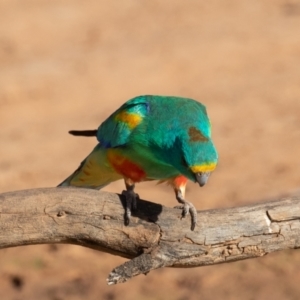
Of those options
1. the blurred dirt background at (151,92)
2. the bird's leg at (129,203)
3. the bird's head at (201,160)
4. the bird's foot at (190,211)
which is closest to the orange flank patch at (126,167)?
the bird's leg at (129,203)

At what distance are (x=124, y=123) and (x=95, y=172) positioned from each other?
0.62m

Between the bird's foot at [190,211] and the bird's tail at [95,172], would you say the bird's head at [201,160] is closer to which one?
the bird's foot at [190,211]

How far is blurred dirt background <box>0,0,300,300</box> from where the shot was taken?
762cm

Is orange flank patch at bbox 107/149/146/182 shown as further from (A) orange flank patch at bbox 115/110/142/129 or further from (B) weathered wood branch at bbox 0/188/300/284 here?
(B) weathered wood branch at bbox 0/188/300/284

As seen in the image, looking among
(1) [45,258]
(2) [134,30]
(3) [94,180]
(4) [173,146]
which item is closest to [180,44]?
(2) [134,30]

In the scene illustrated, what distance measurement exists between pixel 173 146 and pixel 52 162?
527 cm

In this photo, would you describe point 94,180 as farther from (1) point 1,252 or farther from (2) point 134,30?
(2) point 134,30

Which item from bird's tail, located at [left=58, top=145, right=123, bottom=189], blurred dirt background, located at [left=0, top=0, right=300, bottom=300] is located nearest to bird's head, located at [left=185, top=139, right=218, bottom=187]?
bird's tail, located at [left=58, top=145, right=123, bottom=189]

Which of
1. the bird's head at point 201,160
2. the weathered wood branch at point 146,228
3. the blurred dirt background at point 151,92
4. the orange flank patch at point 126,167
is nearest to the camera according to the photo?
the weathered wood branch at point 146,228

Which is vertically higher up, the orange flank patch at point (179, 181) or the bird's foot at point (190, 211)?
the bird's foot at point (190, 211)

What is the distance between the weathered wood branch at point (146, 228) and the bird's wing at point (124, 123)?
911mm

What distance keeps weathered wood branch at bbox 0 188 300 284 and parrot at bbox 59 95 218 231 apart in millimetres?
122

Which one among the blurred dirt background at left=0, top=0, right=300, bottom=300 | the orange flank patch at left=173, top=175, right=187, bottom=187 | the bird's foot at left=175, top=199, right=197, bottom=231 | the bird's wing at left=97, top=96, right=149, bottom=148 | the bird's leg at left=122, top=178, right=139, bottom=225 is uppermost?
the bird's wing at left=97, top=96, right=149, bottom=148

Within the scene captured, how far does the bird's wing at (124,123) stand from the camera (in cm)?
564
